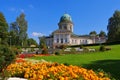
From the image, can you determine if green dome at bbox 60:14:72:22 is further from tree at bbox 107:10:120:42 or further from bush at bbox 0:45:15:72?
bush at bbox 0:45:15:72

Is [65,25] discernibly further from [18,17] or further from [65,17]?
[18,17]

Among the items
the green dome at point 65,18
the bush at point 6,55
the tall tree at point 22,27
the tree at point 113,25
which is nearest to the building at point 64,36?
the green dome at point 65,18

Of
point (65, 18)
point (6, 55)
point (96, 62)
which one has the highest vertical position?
point (65, 18)

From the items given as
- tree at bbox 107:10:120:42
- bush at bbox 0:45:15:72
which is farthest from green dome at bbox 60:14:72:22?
bush at bbox 0:45:15:72

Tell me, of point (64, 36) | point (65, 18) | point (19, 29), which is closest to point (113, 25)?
point (19, 29)

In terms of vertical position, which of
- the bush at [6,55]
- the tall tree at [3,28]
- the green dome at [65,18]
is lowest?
the bush at [6,55]

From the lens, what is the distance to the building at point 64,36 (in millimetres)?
105875

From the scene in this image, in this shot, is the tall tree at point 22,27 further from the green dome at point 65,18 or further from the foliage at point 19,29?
the green dome at point 65,18

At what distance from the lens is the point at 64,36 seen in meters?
107

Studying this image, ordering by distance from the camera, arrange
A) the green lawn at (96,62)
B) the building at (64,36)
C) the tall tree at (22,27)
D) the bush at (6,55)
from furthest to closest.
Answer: the building at (64,36)
the tall tree at (22,27)
the green lawn at (96,62)
the bush at (6,55)

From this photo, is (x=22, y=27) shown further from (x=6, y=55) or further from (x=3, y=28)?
(x=6, y=55)

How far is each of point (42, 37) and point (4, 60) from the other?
10271 centimetres

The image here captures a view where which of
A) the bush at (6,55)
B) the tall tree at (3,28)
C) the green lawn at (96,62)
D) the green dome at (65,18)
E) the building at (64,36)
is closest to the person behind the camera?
the bush at (6,55)

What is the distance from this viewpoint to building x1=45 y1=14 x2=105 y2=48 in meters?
106
